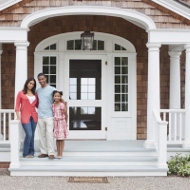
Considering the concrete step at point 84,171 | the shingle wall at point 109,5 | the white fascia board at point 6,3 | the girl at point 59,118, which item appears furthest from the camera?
the shingle wall at point 109,5

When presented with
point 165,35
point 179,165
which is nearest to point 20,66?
point 165,35

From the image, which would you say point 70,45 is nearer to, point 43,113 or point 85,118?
point 85,118

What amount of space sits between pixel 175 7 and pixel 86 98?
3227 millimetres

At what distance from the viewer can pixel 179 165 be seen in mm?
7582

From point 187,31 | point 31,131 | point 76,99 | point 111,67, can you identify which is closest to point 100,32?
point 111,67

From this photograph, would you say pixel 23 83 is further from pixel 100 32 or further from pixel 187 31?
pixel 187 31

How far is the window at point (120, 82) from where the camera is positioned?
382 inches

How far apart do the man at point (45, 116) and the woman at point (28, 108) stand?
4.9 inches

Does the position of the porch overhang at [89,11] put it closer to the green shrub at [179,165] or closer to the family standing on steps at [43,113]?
the family standing on steps at [43,113]

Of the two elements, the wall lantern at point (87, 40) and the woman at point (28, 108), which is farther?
the wall lantern at point (87, 40)

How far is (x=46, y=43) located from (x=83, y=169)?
12.3 ft

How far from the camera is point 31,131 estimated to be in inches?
290

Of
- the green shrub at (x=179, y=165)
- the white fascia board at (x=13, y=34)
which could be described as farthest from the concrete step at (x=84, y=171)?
the white fascia board at (x=13, y=34)

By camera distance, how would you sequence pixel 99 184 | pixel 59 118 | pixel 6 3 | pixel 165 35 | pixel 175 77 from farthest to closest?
pixel 175 77, pixel 165 35, pixel 6 3, pixel 59 118, pixel 99 184
